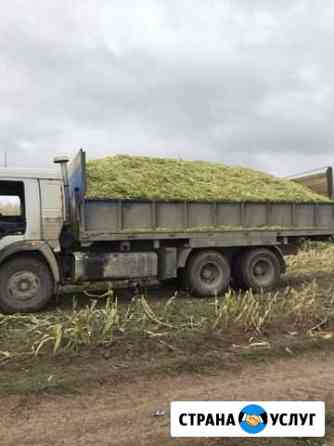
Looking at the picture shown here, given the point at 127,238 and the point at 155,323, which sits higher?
the point at 127,238

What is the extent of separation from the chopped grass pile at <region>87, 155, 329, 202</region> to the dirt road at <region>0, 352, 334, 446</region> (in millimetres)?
3936

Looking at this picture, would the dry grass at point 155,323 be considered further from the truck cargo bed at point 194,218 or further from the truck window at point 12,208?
the truck window at point 12,208

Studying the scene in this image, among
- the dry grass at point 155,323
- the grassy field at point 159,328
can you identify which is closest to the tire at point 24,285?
the grassy field at point 159,328

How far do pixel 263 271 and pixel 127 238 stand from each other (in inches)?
129

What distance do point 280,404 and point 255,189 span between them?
6033 mm

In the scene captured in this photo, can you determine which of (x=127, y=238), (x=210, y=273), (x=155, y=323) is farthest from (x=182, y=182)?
(x=155, y=323)

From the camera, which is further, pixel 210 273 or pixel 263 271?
pixel 263 271

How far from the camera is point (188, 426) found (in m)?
3.13

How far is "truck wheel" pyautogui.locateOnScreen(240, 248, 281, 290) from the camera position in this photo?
27.1 ft

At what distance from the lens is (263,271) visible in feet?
27.8

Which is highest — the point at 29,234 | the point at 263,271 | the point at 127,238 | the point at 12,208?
the point at 12,208

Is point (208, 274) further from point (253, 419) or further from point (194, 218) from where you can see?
point (253, 419)

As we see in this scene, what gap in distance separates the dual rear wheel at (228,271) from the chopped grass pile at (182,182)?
4.07 feet

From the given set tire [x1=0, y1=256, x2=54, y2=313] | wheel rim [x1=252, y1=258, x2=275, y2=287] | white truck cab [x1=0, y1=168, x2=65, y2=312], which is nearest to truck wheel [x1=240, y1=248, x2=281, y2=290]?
wheel rim [x1=252, y1=258, x2=275, y2=287]
